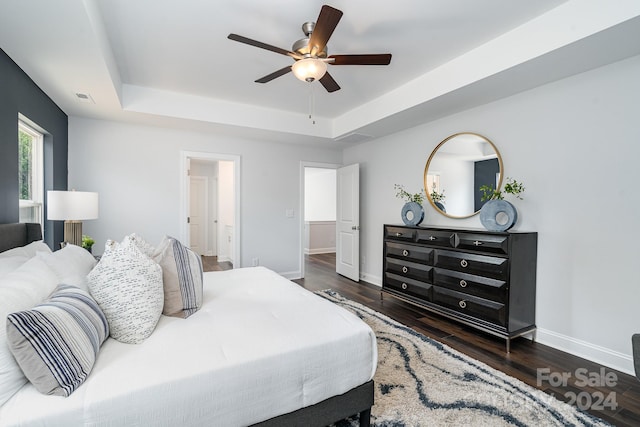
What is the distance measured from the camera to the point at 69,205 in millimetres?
2758

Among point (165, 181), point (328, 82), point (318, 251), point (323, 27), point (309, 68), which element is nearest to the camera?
point (323, 27)

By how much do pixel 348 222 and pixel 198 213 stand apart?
3.99m

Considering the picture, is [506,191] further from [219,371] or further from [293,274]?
[293,274]

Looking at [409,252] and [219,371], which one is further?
[409,252]

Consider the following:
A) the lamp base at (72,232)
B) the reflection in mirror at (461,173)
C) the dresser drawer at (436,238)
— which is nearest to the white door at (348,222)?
the reflection in mirror at (461,173)

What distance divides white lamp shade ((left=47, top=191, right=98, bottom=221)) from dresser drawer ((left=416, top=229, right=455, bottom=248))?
3.40 metres

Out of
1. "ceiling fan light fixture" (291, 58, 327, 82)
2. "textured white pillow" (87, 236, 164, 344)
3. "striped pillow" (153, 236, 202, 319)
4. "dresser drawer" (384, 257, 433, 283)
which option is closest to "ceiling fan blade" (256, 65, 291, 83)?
"ceiling fan light fixture" (291, 58, 327, 82)

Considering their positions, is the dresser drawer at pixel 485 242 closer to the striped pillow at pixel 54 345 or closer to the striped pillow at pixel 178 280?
the striped pillow at pixel 178 280

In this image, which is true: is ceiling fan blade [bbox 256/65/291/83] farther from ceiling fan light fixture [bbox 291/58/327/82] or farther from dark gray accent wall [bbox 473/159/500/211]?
dark gray accent wall [bbox 473/159/500/211]

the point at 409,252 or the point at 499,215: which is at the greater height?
the point at 499,215

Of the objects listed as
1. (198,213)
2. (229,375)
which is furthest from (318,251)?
(229,375)

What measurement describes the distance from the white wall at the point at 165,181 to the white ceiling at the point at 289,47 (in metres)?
0.39

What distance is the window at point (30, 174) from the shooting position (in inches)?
112

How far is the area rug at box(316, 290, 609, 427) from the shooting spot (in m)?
1.70
